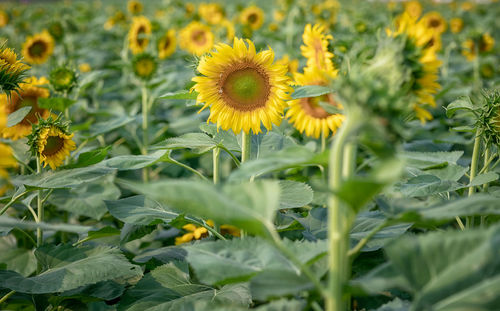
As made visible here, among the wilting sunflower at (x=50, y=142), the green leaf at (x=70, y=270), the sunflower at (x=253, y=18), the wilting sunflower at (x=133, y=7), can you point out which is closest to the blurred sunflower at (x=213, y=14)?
the sunflower at (x=253, y=18)

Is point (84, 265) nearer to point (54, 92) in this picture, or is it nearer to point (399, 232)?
point (399, 232)

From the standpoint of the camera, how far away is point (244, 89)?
1386mm

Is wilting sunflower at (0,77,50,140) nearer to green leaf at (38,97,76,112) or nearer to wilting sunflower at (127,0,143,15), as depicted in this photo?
green leaf at (38,97,76,112)

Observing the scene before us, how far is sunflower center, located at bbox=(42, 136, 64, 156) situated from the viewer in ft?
5.01

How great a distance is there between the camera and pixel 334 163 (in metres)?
0.76

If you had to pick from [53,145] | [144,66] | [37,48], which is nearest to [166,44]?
[37,48]

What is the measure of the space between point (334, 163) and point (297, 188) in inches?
26.0

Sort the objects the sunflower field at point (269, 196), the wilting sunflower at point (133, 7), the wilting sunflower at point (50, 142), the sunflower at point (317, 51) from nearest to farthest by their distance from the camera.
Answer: the sunflower field at point (269, 196) < the wilting sunflower at point (50, 142) < the sunflower at point (317, 51) < the wilting sunflower at point (133, 7)

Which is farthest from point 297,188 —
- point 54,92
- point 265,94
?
point 54,92

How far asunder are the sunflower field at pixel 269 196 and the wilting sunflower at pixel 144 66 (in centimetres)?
1

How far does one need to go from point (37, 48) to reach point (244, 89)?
2433 mm

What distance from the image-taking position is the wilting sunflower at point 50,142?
1493 mm

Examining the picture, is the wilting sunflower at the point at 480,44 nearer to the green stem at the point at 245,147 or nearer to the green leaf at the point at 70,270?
the green stem at the point at 245,147

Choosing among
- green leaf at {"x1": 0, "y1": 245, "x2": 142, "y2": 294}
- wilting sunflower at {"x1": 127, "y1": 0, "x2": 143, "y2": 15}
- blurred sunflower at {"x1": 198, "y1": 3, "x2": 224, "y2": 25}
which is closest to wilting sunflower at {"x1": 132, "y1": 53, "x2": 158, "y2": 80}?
green leaf at {"x1": 0, "y1": 245, "x2": 142, "y2": 294}
